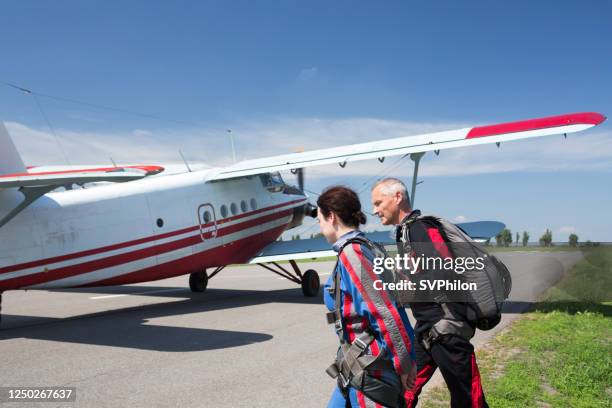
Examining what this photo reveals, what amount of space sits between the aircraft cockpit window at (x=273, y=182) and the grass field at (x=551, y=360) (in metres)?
8.63

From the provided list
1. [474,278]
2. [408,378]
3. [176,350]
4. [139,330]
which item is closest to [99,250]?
[139,330]

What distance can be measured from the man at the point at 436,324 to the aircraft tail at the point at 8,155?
8909 mm

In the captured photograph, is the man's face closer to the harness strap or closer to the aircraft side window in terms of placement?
the harness strap

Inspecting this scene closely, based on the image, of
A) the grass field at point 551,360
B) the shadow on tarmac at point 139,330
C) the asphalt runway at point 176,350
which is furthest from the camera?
the shadow on tarmac at point 139,330

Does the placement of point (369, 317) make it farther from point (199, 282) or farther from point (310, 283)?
point (199, 282)

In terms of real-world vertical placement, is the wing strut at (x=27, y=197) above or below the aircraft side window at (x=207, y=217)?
above

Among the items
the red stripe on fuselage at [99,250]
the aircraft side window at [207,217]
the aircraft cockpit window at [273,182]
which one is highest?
the aircraft cockpit window at [273,182]

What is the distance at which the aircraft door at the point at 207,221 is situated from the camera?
13.3 m

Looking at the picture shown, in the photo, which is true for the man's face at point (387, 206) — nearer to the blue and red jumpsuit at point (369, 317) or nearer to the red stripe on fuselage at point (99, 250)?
the blue and red jumpsuit at point (369, 317)

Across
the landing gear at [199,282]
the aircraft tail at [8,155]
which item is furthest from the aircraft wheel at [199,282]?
the aircraft tail at [8,155]

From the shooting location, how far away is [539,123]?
11648 millimetres

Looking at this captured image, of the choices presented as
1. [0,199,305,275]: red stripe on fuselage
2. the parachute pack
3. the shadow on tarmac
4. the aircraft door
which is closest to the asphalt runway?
the shadow on tarmac

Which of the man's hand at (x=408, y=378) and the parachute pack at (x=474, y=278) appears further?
the parachute pack at (x=474, y=278)

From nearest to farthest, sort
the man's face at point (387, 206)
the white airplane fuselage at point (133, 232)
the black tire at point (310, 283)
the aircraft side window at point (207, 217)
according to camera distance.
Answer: the man's face at point (387, 206), the white airplane fuselage at point (133, 232), the aircraft side window at point (207, 217), the black tire at point (310, 283)
